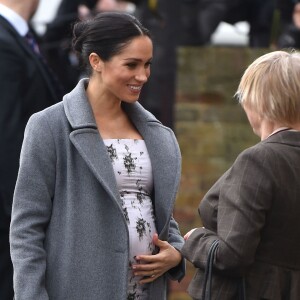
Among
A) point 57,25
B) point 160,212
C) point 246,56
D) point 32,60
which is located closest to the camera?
point 160,212

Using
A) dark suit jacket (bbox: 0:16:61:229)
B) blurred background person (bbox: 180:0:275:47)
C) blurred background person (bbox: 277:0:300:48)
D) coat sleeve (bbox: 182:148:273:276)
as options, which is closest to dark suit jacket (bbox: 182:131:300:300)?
coat sleeve (bbox: 182:148:273:276)

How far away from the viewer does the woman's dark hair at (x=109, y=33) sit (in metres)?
4.82

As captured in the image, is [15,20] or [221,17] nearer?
[15,20]

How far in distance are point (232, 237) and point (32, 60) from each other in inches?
82.6

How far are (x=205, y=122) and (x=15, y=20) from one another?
2515 mm

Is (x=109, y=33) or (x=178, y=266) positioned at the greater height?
(x=109, y=33)

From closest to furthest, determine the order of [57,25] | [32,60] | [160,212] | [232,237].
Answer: [232,237] < [160,212] < [32,60] < [57,25]

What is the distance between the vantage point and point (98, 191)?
15.4 ft

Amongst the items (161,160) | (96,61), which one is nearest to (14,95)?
(96,61)

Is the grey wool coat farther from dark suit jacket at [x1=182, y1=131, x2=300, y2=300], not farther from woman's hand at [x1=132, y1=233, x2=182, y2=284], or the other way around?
dark suit jacket at [x1=182, y1=131, x2=300, y2=300]

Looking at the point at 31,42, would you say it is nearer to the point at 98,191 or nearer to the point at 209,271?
the point at 98,191

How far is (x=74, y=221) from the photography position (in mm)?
4676

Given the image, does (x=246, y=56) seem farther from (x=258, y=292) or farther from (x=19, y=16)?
(x=258, y=292)

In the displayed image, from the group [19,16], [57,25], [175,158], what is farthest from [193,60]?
[175,158]
